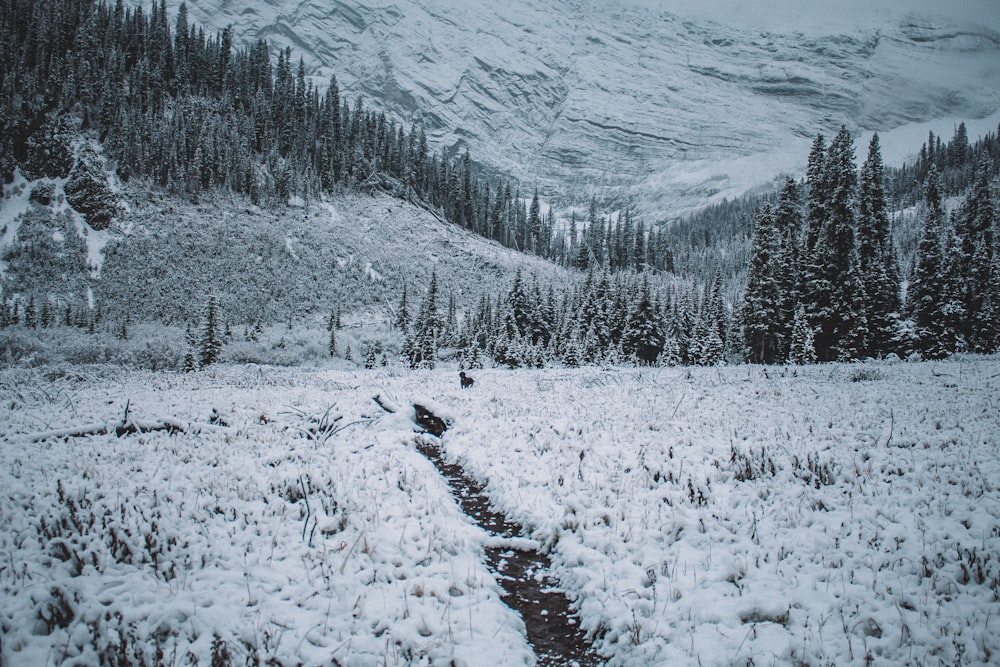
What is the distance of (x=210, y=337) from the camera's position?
3838 cm

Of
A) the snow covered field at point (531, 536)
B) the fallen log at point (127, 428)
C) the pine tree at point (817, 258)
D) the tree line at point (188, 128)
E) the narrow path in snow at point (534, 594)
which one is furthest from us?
the tree line at point (188, 128)

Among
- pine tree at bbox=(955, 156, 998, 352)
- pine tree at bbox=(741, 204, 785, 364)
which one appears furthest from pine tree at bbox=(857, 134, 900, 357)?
pine tree at bbox=(741, 204, 785, 364)

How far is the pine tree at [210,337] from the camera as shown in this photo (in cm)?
3747

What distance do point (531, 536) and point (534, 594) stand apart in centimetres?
161

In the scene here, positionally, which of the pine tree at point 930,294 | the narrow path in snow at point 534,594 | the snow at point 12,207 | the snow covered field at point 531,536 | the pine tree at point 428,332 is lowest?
the narrow path in snow at point 534,594

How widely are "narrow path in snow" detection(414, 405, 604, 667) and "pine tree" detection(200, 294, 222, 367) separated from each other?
35.6 metres

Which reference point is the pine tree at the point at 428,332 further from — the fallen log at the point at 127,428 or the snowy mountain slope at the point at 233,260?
the fallen log at the point at 127,428

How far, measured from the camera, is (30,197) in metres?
65.8

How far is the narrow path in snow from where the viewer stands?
17.1ft

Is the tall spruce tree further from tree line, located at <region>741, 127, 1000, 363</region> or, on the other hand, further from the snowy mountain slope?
the snowy mountain slope

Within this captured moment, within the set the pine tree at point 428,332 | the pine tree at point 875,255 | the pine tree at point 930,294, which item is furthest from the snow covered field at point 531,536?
the pine tree at point 428,332

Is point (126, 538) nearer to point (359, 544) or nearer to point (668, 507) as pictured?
point (359, 544)

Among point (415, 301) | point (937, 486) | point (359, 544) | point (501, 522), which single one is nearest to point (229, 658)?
point (359, 544)

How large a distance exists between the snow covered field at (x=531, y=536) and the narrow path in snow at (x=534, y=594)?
22 centimetres
